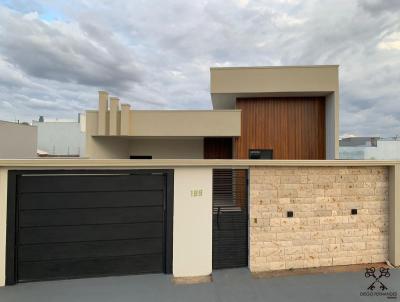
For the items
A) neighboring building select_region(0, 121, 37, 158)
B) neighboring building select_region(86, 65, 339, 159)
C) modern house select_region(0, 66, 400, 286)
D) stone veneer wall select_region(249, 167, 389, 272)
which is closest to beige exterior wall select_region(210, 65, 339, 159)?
neighboring building select_region(86, 65, 339, 159)

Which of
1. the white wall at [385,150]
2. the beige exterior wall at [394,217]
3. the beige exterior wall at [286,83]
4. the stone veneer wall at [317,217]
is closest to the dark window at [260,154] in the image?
the beige exterior wall at [286,83]

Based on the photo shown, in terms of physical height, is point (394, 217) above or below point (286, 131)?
below

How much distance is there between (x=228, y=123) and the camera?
11102mm

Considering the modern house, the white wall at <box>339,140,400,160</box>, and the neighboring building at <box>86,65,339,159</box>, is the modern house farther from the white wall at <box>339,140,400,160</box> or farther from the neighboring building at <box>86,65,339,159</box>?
the white wall at <box>339,140,400,160</box>

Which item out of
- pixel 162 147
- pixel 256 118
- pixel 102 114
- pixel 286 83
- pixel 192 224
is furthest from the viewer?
pixel 162 147

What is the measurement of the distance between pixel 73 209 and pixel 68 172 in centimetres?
81

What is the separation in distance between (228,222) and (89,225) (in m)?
3.10

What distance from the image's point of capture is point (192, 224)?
19.9 ft

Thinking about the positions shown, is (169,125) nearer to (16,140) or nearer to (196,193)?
(196,193)

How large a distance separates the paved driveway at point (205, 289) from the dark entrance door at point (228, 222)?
359 mm

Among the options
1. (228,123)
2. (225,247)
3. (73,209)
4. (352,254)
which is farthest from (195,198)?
(228,123)

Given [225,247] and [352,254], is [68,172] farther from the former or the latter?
[352,254]

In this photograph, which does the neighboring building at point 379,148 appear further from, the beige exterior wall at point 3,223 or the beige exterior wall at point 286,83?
the beige exterior wall at point 3,223

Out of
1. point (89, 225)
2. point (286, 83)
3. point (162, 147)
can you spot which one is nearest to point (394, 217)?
point (286, 83)
